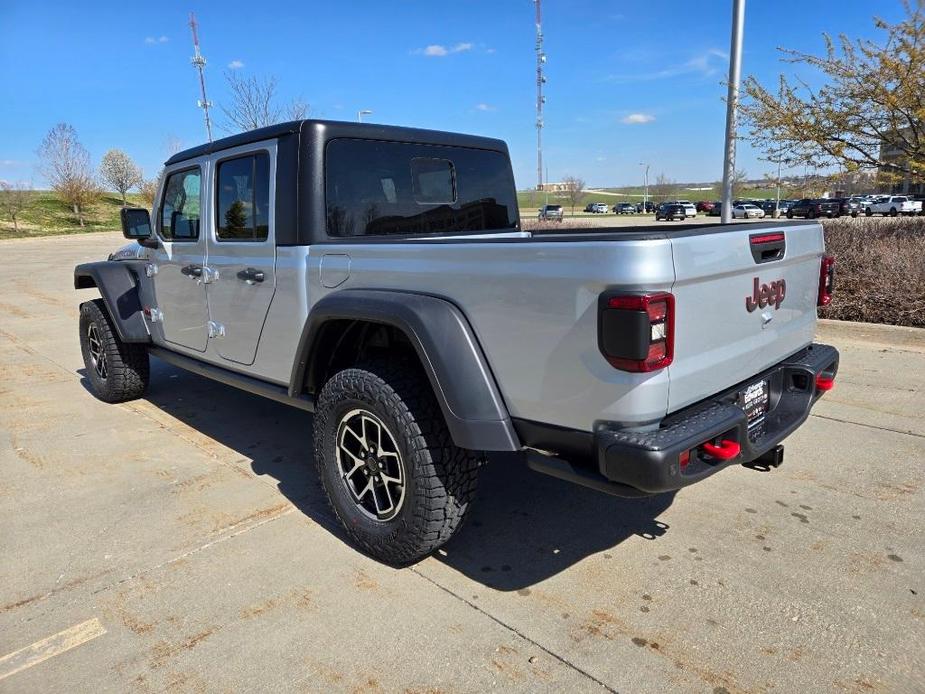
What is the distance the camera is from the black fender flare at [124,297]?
4.86 meters

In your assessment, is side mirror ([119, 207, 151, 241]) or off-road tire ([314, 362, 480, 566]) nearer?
off-road tire ([314, 362, 480, 566])

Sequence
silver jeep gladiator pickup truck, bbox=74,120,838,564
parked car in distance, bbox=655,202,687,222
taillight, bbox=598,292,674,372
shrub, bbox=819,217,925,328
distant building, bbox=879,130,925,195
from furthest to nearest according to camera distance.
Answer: parked car in distance, bbox=655,202,687,222 < distant building, bbox=879,130,925,195 < shrub, bbox=819,217,925,328 < silver jeep gladiator pickup truck, bbox=74,120,838,564 < taillight, bbox=598,292,674,372

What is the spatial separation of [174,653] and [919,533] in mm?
3248

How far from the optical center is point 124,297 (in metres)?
4.91

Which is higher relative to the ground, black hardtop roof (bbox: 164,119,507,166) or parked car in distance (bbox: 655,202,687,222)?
parked car in distance (bbox: 655,202,687,222)

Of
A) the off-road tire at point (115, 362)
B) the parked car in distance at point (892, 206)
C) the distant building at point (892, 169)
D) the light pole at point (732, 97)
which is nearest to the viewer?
the off-road tire at point (115, 362)

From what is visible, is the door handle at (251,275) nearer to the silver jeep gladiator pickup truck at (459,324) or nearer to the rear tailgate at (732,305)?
the silver jeep gladiator pickup truck at (459,324)

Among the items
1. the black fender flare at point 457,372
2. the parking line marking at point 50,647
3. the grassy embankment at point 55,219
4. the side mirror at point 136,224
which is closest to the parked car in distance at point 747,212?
the grassy embankment at point 55,219

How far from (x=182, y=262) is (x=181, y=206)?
0.42 m

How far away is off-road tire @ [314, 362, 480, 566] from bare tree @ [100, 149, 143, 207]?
7004 cm

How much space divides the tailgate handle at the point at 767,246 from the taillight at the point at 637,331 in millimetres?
636

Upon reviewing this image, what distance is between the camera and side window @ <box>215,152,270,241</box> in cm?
342

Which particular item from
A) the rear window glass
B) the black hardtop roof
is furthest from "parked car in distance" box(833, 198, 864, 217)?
the black hardtop roof

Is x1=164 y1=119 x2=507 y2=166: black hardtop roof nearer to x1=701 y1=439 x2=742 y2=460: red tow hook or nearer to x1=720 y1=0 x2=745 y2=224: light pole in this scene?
x1=701 y1=439 x2=742 y2=460: red tow hook
